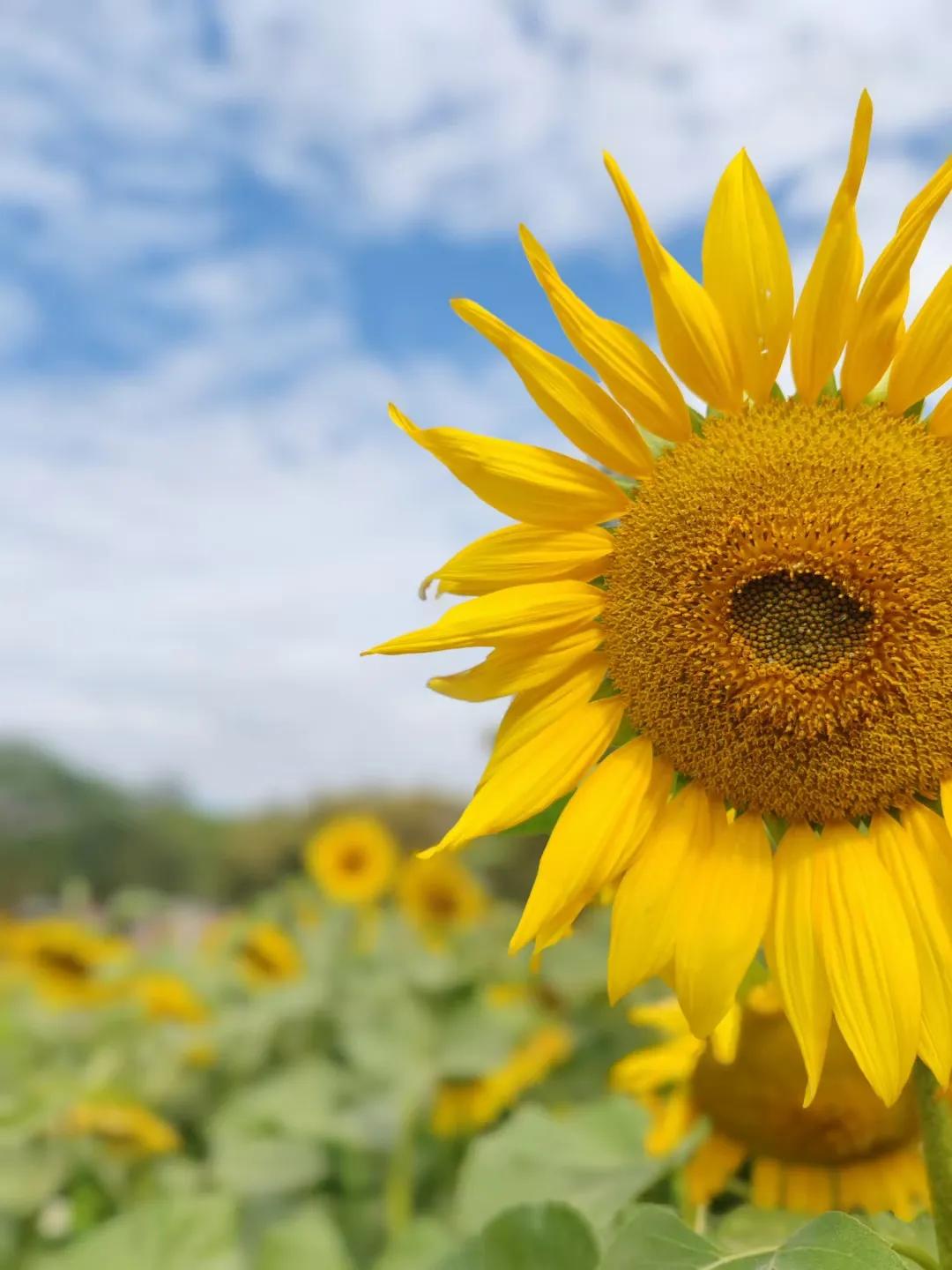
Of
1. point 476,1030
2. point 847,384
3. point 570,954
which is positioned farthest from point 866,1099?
point 570,954

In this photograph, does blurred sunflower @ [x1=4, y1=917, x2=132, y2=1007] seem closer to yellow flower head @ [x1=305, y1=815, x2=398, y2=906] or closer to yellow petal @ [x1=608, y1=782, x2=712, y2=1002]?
yellow flower head @ [x1=305, y1=815, x2=398, y2=906]

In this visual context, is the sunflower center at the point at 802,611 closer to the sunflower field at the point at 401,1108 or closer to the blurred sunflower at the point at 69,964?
the sunflower field at the point at 401,1108

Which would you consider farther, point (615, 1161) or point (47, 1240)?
point (47, 1240)

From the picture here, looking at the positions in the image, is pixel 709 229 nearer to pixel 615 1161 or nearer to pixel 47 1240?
pixel 615 1161

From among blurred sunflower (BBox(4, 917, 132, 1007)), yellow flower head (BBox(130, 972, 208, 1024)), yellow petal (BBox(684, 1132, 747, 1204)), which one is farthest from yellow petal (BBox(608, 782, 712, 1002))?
blurred sunflower (BBox(4, 917, 132, 1007))

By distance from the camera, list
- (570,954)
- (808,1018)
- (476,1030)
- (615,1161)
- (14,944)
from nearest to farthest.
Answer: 1. (808,1018)
2. (615,1161)
3. (476,1030)
4. (570,954)
5. (14,944)

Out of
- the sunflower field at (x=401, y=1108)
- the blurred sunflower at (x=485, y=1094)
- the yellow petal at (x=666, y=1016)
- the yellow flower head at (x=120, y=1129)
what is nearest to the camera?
the sunflower field at (x=401, y=1108)

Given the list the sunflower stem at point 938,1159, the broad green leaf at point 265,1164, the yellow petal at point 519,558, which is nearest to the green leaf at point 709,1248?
the sunflower stem at point 938,1159

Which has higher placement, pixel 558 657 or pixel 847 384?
pixel 847 384
